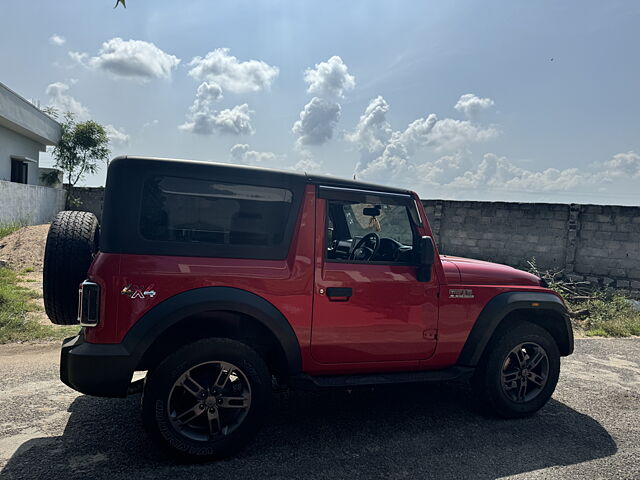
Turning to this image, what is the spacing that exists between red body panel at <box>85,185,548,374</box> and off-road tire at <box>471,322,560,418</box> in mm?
357

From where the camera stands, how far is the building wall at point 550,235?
11.2 meters

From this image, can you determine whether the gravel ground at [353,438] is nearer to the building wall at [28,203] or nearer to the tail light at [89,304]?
the tail light at [89,304]

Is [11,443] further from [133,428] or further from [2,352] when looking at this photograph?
[2,352]

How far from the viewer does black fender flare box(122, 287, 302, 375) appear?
287cm

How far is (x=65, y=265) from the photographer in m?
3.19

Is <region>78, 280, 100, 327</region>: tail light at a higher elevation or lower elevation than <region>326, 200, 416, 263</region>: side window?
lower

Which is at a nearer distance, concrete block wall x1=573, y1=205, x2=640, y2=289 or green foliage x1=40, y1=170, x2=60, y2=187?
concrete block wall x1=573, y1=205, x2=640, y2=289

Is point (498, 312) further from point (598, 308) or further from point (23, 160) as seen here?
point (23, 160)

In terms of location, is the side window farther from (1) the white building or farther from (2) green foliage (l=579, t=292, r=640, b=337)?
(1) the white building

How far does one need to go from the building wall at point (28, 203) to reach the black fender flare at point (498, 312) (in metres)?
16.0

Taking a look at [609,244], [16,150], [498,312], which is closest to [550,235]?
[609,244]

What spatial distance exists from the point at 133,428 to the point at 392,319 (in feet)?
7.17

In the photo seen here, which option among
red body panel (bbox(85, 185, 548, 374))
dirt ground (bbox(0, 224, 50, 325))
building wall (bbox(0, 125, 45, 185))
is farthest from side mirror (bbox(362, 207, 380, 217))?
building wall (bbox(0, 125, 45, 185))

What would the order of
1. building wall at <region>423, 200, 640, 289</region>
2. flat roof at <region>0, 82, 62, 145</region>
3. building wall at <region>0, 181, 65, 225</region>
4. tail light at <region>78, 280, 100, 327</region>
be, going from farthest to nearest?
flat roof at <region>0, 82, 62, 145</region> < building wall at <region>0, 181, 65, 225</region> < building wall at <region>423, 200, 640, 289</region> < tail light at <region>78, 280, 100, 327</region>
